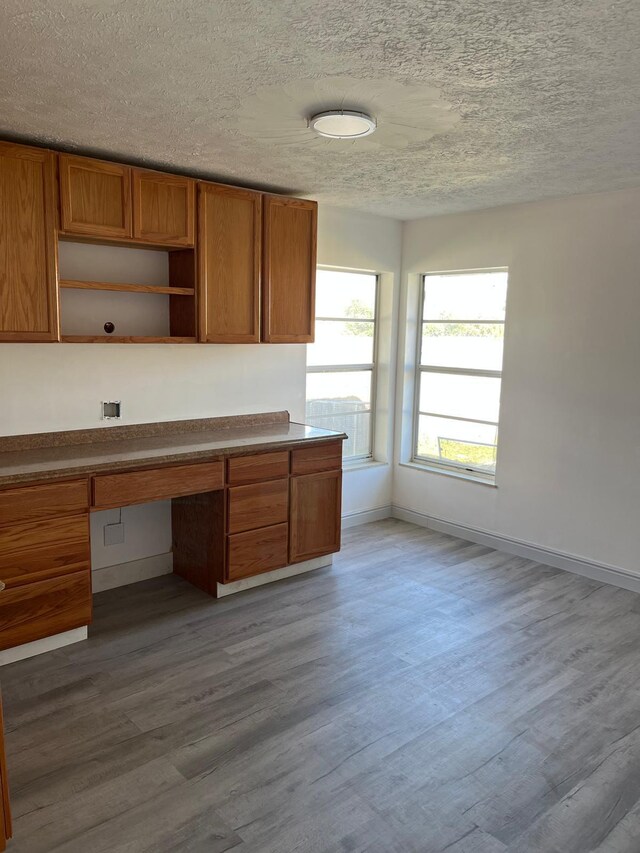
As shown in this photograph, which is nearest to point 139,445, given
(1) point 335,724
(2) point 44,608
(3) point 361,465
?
(2) point 44,608

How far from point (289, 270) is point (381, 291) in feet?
4.53

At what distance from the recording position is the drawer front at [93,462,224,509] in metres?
3.07

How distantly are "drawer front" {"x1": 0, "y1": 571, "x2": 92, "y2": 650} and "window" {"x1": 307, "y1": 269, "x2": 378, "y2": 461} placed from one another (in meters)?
2.30

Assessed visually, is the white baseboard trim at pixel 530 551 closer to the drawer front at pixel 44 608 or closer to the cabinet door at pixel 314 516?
the cabinet door at pixel 314 516

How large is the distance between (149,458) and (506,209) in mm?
2994

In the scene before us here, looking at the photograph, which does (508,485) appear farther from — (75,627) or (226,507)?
(75,627)

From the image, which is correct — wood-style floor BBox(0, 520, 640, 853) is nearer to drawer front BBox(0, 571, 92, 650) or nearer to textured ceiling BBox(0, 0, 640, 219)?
drawer front BBox(0, 571, 92, 650)

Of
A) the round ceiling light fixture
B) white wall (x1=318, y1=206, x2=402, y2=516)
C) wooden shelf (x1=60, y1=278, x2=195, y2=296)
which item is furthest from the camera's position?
white wall (x1=318, y1=206, x2=402, y2=516)

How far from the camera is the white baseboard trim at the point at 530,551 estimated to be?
3980 millimetres

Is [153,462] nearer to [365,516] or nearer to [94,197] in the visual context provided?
[94,197]

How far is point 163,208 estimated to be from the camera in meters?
3.44

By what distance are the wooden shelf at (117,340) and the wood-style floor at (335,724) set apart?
58.4 inches

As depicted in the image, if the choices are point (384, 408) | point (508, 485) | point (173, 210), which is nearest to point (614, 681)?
point (508, 485)

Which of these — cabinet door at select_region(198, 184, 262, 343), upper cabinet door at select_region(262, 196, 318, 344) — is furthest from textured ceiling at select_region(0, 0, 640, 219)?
upper cabinet door at select_region(262, 196, 318, 344)
